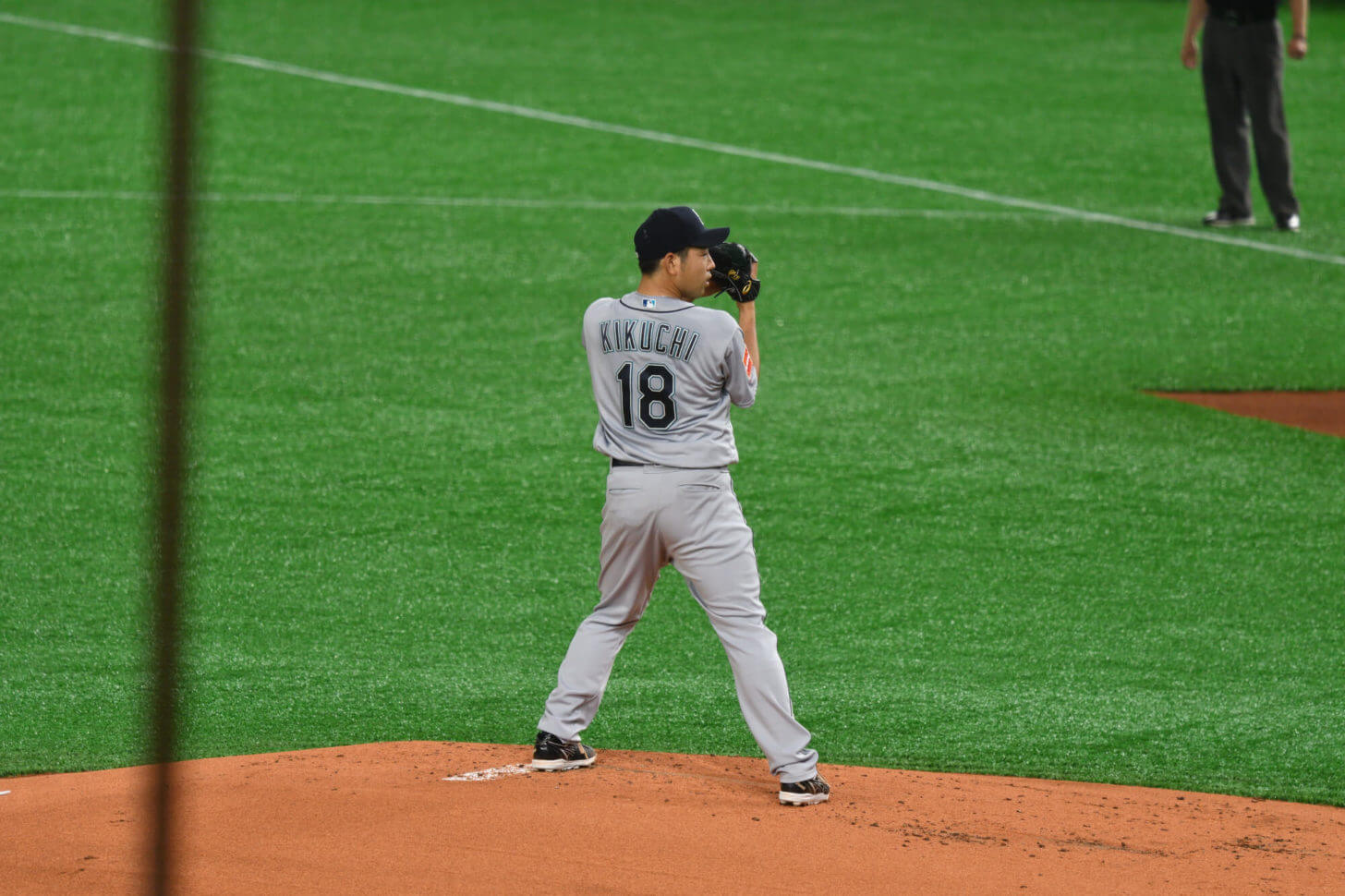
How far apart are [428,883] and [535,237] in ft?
36.3

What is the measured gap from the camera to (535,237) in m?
15.3

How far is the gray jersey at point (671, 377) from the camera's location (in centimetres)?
516

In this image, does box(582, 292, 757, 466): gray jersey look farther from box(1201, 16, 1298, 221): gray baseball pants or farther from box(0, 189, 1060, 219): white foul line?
box(0, 189, 1060, 219): white foul line

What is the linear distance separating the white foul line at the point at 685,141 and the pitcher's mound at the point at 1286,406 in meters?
3.66

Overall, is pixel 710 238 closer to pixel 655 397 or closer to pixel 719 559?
pixel 655 397

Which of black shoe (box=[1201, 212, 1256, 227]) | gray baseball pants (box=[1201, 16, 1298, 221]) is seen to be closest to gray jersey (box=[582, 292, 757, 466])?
gray baseball pants (box=[1201, 16, 1298, 221])

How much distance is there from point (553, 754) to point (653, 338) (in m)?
1.29

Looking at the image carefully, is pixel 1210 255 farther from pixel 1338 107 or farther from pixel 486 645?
pixel 486 645

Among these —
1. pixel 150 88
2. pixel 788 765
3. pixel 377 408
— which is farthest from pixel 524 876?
pixel 150 88

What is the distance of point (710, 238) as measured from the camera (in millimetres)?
5270

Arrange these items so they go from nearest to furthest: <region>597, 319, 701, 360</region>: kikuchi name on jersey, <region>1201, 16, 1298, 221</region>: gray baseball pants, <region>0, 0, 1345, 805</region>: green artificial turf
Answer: <region>597, 319, 701, 360</region>: kikuchi name on jersey < <region>0, 0, 1345, 805</region>: green artificial turf < <region>1201, 16, 1298, 221</region>: gray baseball pants

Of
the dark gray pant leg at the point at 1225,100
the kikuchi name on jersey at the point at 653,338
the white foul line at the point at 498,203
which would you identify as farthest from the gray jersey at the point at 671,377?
the white foul line at the point at 498,203

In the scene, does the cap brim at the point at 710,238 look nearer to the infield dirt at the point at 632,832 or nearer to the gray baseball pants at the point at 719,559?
the gray baseball pants at the point at 719,559

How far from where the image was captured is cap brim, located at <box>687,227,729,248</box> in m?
5.22
